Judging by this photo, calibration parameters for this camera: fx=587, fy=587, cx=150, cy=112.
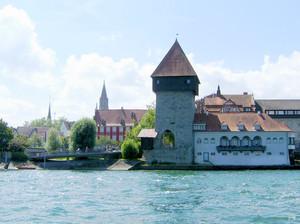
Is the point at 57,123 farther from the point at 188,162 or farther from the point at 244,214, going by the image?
the point at 244,214

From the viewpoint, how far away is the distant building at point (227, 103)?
86000mm

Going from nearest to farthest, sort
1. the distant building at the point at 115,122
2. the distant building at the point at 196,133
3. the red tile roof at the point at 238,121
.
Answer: the distant building at the point at 196,133 → the red tile roof at the point at 238,121 → the distant building at the point at 115,122

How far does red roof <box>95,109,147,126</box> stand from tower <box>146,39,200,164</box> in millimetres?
42303

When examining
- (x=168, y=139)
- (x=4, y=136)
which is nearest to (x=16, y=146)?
(x=4, y=136)

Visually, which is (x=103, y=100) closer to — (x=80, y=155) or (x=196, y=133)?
(x=80, y=155)

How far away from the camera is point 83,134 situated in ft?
256

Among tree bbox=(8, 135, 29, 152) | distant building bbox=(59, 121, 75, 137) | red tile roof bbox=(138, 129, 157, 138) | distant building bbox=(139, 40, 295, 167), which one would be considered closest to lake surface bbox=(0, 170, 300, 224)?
distant building bbox=(139, 40, 295, 167)

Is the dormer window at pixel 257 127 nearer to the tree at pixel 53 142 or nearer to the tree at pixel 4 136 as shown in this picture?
the tree at pixel 4 136

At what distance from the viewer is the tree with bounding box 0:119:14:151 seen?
75.9 meters

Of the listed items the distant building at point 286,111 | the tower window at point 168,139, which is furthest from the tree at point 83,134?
the distant building at point 286,111

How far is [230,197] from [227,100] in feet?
199

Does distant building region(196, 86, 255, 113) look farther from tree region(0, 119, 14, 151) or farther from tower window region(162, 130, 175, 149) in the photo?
tree region(0, 119, 14, 151)

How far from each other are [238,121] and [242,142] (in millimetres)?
2545

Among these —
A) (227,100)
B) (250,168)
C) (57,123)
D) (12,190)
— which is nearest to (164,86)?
(250,168)
